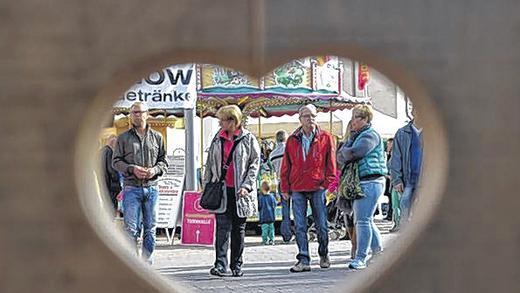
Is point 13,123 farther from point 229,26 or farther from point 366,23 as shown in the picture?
point 366,23

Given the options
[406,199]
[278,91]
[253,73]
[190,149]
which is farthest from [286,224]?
[253,73]

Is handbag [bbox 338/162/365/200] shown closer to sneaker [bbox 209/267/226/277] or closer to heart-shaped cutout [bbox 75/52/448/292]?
sneaker [bbox 209/267/226/277]

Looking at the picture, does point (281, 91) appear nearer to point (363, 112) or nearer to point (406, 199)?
point (363, 112)

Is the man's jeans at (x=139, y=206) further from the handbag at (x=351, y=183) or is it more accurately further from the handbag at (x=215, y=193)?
the handbag at (x=351, y=183)

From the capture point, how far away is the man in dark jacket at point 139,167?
414 cm

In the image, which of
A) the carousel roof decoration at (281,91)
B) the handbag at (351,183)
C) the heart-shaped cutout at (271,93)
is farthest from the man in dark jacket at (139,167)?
the carousel roof decoration at (281,91)

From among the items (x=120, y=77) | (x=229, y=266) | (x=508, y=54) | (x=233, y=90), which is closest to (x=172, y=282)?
(x=120, y=77)

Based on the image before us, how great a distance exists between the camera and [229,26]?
178cm

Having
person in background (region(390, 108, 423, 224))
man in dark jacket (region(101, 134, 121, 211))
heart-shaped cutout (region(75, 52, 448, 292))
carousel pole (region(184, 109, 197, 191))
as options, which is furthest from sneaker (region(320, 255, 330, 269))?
heart-shaped cutout (region(75, 52, 448, 292))

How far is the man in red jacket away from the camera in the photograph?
4.60 meters

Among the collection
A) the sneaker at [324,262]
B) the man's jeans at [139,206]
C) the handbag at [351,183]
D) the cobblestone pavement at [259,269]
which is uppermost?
the handbag at [351,183]

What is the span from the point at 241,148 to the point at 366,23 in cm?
271

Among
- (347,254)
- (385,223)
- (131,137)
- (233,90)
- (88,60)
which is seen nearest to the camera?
(88,60)

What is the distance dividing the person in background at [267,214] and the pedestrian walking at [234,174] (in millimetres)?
2429
